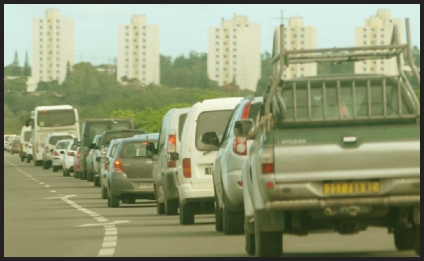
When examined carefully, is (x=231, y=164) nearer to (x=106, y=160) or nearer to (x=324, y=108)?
(x=324, y=108)

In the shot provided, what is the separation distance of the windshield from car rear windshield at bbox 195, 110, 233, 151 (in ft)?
155

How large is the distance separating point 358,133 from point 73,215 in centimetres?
1189

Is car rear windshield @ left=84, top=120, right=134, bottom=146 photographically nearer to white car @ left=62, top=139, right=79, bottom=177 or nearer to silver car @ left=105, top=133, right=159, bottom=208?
white car @ left=62, top=139, right=79, bottom=177

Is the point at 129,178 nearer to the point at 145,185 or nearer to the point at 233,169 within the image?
the point at 145,185

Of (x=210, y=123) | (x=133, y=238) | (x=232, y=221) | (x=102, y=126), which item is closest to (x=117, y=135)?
(x=102, y=126)

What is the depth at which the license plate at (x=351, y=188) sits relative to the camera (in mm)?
10336

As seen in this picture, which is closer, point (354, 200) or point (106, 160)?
point (354, 200)

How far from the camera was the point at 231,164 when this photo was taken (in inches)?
554

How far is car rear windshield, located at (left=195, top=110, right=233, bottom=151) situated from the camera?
55.2 feet

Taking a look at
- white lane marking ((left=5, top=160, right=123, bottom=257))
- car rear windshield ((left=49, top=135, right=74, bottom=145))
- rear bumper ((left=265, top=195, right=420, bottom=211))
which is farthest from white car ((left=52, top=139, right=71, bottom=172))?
rear bumper ((left=265, top=195, right=420, bottom=211))

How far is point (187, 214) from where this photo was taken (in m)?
17.3

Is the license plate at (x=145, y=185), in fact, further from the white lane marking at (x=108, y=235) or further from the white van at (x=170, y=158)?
the white van at (x=170, y=158)

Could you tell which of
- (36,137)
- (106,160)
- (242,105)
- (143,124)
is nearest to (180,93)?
(143,124)

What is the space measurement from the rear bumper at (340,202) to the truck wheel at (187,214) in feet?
22.6
